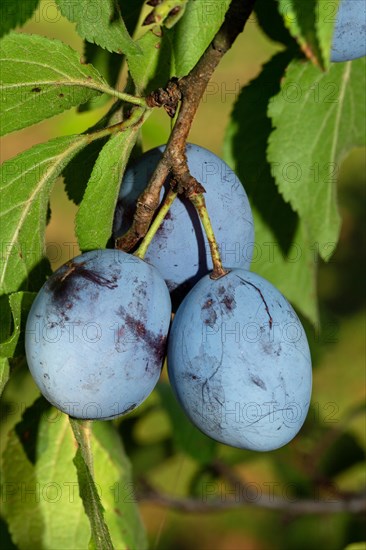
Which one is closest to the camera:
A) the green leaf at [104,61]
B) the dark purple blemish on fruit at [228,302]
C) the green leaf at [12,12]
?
the green leaf at [12,12]

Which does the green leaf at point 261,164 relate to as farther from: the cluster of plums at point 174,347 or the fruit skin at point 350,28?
the cluster of plums at point 174,347

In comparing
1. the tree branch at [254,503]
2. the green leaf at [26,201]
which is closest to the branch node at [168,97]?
the green leaf at [26,201]

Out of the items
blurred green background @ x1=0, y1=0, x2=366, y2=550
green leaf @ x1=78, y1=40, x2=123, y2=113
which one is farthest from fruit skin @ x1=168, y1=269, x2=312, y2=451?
blurred green background @ x1=0, y1=0, x2=366, y2=550

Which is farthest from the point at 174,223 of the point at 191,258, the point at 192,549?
the point at 192,549

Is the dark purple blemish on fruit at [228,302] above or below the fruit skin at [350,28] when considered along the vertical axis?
below

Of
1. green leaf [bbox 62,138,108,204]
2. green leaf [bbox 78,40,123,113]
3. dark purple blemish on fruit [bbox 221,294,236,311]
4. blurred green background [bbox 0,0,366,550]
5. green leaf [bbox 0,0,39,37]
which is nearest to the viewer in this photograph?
green leaf [bbox 0,0,39,37]

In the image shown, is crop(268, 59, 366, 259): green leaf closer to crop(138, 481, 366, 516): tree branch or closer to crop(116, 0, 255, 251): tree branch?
crop(116, 0, 255, 251): tree branch
